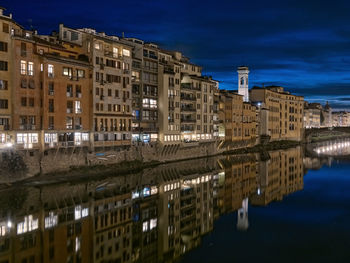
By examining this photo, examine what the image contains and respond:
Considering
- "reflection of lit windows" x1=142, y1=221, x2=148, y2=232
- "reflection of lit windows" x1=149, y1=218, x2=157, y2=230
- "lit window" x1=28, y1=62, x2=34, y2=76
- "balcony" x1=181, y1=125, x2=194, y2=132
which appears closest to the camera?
"reflection of lit windows" x1=142, y1=221, x2=148, y2=232

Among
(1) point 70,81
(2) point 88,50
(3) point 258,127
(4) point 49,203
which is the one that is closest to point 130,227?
(4) point 49,203

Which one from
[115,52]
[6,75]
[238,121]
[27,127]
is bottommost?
[27,127]

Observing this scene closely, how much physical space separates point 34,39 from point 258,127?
8232 cm

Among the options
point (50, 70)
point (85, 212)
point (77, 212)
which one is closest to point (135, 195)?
point (85, 212)

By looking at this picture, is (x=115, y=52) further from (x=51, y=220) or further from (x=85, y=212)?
(x=51, y=220)

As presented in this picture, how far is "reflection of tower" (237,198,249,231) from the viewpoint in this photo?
33.2m

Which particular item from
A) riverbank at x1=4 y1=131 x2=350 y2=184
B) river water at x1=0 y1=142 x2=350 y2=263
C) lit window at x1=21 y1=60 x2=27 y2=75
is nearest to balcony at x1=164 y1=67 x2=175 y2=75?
riverbank at x1=4 y1=131 x2=350 y2=184

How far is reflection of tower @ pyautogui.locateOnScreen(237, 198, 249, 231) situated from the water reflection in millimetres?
104

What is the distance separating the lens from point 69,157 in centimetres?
4981

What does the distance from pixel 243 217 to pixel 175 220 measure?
6.49 m

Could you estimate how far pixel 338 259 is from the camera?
25.1 metres

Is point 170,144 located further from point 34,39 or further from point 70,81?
point 34,39

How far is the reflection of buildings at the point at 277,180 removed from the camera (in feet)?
152

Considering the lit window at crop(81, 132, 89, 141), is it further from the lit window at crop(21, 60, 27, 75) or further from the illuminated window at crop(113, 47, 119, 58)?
the illuminated window at crop(113, 47, 119, 58)
